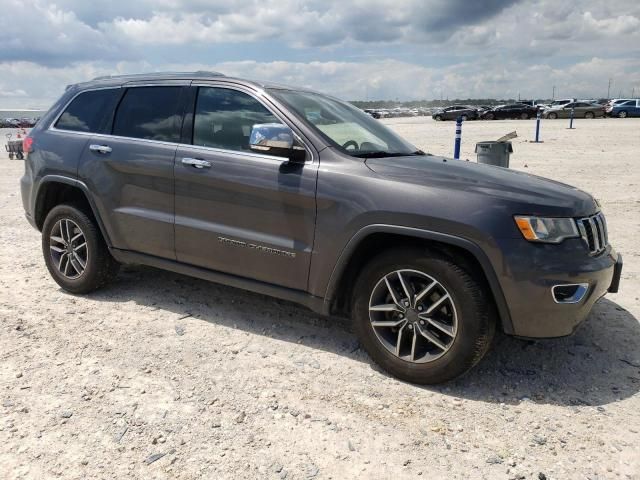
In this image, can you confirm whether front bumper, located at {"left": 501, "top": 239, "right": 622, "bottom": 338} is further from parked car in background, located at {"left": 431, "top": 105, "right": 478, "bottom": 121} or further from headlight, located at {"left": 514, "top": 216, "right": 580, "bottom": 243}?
parked car in background, located at {"left": 431, "top": 105, "right": 478, "bottom": 121}

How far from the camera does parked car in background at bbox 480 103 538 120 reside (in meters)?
48.3

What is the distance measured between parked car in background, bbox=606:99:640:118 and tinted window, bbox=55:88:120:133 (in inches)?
1935

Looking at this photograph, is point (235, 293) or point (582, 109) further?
point (582, 109)

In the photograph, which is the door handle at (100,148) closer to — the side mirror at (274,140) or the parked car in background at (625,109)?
the side mirror at (274,140)

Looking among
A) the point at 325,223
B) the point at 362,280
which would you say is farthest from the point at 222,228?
the point at 362,280

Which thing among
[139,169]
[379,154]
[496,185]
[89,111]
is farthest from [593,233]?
[89,111]

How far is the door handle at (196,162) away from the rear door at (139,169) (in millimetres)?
138

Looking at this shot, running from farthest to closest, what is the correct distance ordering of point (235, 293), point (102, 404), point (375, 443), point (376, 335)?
point (235, 293) → point (376, 335) → point (102, 404) → point (375, 443)

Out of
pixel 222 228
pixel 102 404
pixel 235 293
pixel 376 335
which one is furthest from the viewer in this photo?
pixel 235 293

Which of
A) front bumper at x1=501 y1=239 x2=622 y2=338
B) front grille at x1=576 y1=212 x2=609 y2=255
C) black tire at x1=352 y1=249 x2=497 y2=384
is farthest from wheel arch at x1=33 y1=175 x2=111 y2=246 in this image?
front grille at x1=576 y1=212 x2=609 y2=255

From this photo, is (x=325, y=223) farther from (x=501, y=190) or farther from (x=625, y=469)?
(x=625, y=469)

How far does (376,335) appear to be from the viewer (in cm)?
334

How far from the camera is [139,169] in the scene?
4105mm

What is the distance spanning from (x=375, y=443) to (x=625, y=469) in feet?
3.89
